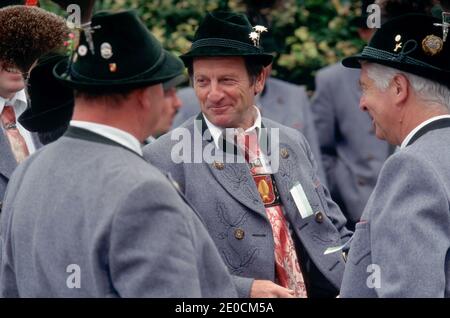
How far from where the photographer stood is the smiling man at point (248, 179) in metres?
5.26

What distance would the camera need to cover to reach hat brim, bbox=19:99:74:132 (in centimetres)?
520

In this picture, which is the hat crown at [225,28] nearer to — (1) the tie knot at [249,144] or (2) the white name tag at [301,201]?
(1) the tie knot at [249,144]

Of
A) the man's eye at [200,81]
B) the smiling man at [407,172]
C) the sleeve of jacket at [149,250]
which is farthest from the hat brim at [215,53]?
the sleeve of jacket at [149,250]

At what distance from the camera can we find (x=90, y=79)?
393cm

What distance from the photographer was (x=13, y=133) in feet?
19.0

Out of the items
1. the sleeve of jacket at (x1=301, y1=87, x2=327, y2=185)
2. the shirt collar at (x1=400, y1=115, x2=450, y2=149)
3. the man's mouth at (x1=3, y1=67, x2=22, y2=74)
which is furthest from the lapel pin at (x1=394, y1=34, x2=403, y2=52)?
the sleeve of jacket at (x1=301, y1=87, x2=327, y2=185)

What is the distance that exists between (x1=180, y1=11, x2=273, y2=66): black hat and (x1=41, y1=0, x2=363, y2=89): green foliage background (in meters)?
3.66

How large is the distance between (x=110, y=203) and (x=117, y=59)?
56 cm

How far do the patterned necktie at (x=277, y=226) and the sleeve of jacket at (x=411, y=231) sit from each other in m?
0.98

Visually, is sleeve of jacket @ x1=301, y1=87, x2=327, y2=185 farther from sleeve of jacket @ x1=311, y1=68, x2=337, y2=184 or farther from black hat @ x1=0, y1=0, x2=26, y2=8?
black hat @ x1=0, y1=0, x2=26, y2=8

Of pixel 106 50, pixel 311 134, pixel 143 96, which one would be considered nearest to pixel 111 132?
pixel 143 96
